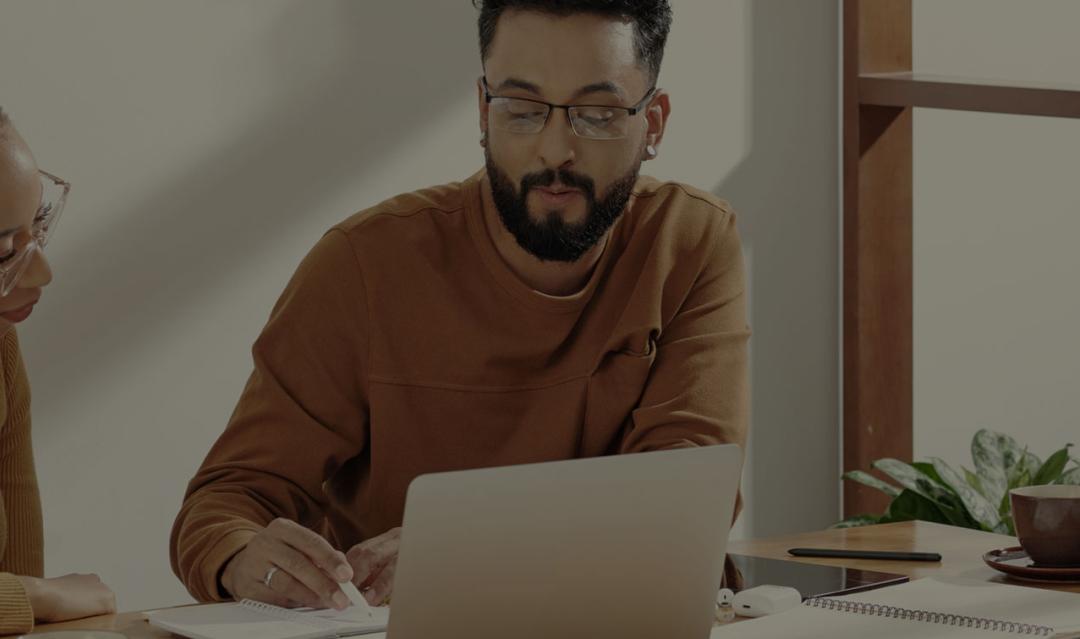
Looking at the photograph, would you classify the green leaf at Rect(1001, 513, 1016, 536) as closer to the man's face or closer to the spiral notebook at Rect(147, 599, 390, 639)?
the man's face

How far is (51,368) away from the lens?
3.09 m

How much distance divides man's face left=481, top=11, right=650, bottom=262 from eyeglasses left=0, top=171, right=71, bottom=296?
637mm

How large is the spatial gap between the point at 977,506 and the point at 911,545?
100 cm

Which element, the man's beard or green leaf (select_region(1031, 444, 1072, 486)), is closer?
the man's beard

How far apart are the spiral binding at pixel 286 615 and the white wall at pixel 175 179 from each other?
4.71ft

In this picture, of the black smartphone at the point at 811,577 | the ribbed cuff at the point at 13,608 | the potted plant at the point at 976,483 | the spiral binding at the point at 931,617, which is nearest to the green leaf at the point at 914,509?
the potted plant at the point at 976,483

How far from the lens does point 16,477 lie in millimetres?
2191

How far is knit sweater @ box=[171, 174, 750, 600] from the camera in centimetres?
221

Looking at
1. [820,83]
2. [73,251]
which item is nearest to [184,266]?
[73,251]

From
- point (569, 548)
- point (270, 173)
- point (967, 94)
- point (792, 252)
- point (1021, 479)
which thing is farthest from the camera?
point (792, 252)

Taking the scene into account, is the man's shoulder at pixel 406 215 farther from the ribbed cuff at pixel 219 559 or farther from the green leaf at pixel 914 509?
the green leaf at pixel 914 509

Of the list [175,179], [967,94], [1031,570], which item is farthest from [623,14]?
[967,94]

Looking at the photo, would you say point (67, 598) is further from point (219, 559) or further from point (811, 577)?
point (811, 577)

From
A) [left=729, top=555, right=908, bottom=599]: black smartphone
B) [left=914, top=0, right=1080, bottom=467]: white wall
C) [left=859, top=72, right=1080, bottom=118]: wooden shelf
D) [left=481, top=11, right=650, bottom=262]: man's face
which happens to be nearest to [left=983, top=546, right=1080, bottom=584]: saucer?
[left=729, top=555, right=908, bottom=599]: black smartphone
